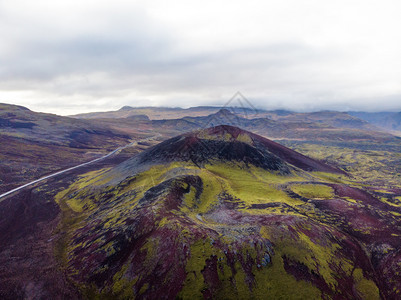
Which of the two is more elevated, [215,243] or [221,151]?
[221,151]

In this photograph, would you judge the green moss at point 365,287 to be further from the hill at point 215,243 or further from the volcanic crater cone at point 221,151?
the volcanic crater cone at point 221,151

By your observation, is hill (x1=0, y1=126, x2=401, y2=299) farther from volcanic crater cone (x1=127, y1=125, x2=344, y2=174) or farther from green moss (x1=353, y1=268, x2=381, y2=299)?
volcanic crater cone (x1=127, y1=125, x2=344, y2=174)

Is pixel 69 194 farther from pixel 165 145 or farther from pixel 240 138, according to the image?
pixel 240 138

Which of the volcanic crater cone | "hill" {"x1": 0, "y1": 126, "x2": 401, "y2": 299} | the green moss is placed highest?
the volcanic crater cone

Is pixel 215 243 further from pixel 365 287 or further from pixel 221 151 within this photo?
pixel 221 151

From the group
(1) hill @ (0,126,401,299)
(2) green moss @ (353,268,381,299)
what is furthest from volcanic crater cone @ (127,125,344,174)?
(2) green moss @ (353,268,381,299)

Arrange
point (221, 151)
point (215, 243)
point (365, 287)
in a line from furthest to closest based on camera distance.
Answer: point (221, 151)
point (215, 243)
point (365, 287)

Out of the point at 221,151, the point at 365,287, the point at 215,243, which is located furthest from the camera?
the point at 221,151

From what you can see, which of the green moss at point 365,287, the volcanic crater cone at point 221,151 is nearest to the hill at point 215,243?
the green moss at point 365,287

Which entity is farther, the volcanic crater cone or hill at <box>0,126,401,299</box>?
the volcanic crater cone

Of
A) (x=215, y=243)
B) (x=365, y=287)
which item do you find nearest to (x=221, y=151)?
(x=215, y=243)

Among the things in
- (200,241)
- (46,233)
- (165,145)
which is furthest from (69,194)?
(200,241)
